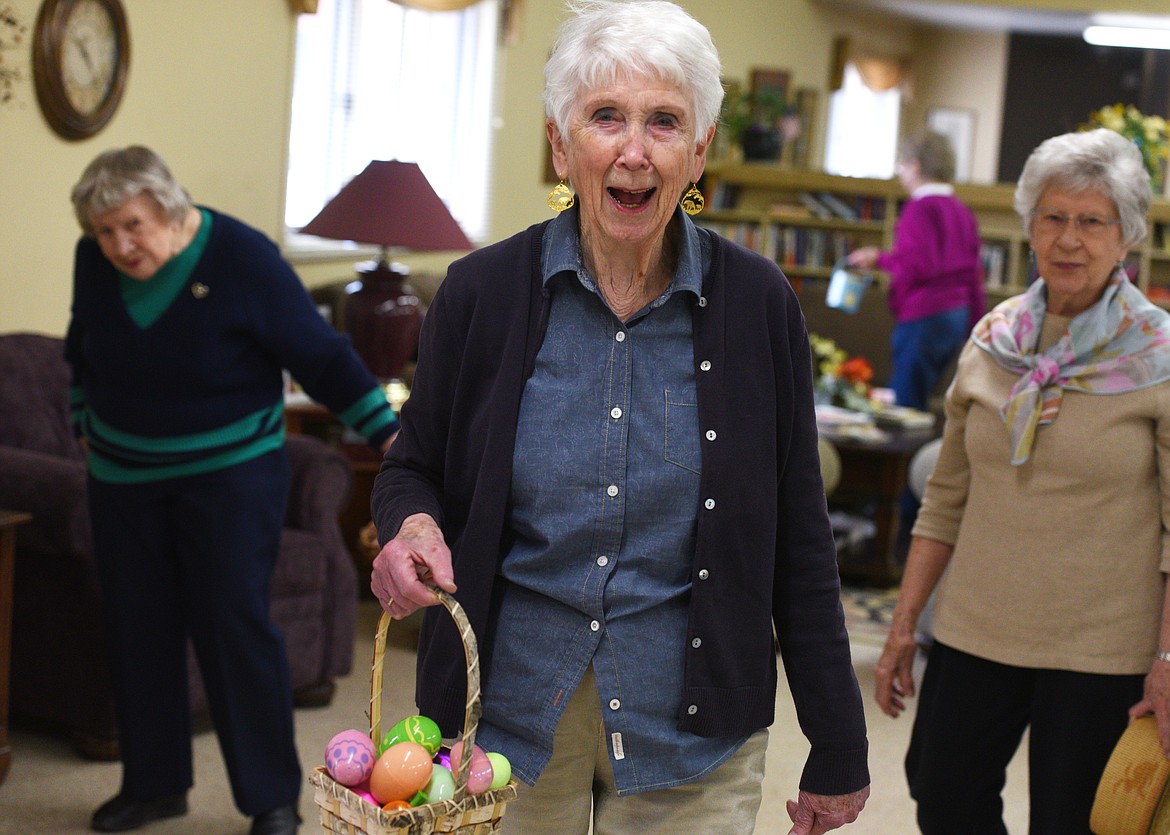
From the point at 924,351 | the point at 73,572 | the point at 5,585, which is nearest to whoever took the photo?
the point at 5,585

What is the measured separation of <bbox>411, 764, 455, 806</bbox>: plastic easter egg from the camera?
1.36 m

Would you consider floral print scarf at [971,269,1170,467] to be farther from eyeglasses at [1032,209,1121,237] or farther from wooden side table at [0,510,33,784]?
wooden side table at [0,510,33,784]

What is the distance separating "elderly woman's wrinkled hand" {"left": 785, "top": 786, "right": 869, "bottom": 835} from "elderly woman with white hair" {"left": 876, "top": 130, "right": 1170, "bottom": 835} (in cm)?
61

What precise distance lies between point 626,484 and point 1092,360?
99 centimetres

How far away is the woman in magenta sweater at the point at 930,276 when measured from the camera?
6.94 metres

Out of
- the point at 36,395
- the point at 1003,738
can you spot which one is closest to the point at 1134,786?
the point at 1003,738

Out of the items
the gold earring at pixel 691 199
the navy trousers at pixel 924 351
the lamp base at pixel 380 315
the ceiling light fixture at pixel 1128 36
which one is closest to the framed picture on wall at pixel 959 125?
the ceiling light fixture at pixel 1128 36

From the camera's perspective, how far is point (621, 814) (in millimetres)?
1623

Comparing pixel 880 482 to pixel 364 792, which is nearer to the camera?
pixel 364 792

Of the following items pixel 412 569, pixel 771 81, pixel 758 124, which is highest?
pixel 771 81

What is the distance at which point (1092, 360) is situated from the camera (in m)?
2.17

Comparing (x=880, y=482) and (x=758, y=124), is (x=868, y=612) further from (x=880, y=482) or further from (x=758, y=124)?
(x=758, y=124)

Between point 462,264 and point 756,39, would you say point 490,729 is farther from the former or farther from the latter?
point 756,39

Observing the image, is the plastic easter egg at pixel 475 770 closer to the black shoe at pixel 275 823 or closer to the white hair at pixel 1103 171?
the white hair at pixel 1103 171
